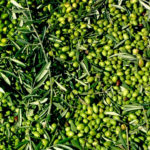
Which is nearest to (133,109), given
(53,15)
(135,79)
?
(135,79)

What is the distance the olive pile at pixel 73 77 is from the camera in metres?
2.05

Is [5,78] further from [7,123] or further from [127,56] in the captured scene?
[127,56]

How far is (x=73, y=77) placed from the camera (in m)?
2.22

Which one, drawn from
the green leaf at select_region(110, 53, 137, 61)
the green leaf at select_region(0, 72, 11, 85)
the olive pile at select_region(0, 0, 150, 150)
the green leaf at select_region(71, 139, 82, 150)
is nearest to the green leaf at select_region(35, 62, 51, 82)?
the olive pile at select_region(0, 0, 150, 150)

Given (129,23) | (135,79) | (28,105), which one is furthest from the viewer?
(129,23)

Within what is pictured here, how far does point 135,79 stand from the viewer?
223 centimetres

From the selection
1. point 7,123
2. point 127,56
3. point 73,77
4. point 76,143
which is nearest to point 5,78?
point 7,123

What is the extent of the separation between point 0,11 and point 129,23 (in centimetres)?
133

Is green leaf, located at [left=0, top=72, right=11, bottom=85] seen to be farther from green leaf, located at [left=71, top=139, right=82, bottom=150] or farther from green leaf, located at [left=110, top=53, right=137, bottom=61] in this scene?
green leaf, located at [left=110, top=53, right=137, bottom=61]

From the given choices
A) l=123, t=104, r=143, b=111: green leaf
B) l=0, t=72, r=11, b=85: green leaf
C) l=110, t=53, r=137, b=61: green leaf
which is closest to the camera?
l=0, t=72, r=11, b=85: green leaf

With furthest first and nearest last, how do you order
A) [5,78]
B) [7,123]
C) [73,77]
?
1. [73,77]
2. [7,123]
3. [5,78]

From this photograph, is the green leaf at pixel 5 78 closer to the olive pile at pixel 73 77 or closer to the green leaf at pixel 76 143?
the olive pile at pixel 73 77

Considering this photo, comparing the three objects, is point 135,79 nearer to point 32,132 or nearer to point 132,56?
point 132,56

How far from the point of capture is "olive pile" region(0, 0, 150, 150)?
80.7 inches
